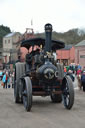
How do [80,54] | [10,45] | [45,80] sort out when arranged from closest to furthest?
[45,80]
[80,54]
[10,45]

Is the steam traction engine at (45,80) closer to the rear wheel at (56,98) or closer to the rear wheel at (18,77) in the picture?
the rear wheel at (18,77)

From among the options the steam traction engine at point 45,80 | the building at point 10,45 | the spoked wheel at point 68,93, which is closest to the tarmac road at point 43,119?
the spoked wheel at point 68,93

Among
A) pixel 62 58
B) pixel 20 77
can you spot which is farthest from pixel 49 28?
pixel 62 58

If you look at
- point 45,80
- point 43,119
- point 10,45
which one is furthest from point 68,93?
point 10,45

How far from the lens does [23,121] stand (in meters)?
5.52

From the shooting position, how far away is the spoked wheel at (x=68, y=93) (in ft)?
22.1

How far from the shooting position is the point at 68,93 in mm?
6980

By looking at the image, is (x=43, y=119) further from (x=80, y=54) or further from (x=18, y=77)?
(x=80, y=54)

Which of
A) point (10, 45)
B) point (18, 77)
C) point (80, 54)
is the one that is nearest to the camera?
point (18, 77)

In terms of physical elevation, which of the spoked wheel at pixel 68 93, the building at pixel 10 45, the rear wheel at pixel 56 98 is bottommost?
the rear wheel at pixel 56 98

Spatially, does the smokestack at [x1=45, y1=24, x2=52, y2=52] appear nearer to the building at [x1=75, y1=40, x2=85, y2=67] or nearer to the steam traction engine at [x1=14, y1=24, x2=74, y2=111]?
the steam traction engine at [x1=14, y1=24, x2=74, y2=111]

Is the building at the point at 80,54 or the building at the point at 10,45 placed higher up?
the building at the point at 10,45

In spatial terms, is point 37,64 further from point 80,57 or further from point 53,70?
point 80,57

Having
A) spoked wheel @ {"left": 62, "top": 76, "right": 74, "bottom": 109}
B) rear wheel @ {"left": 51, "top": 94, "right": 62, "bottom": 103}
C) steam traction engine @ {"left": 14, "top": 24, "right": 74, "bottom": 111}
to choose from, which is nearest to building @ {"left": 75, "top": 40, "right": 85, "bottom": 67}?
rear wheel @ {"left": 51, "top": 94, "right": 62, "bottom": 103}
